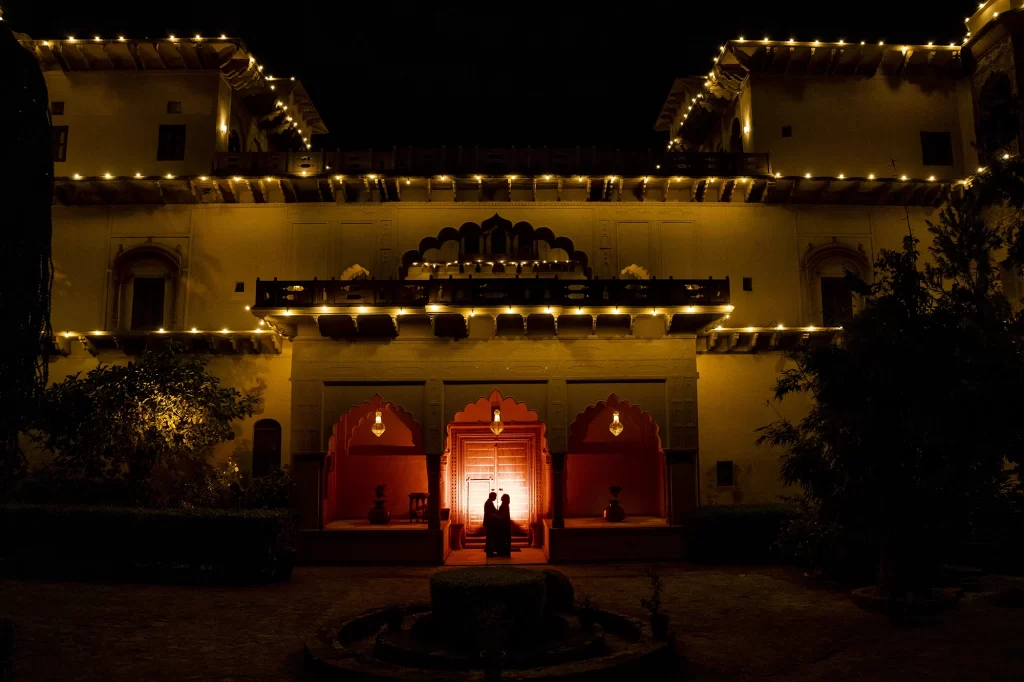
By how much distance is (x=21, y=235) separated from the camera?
5641mm

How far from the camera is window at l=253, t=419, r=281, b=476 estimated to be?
1864 centimetres

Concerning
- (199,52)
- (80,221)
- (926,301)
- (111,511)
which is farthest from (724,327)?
(80,221)

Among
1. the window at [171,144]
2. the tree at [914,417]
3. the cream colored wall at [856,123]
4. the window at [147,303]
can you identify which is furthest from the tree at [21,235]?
Result: the cream colored wall at [856,123]

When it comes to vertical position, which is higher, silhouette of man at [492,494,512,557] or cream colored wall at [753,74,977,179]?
cream colored wall at [753,74,977,179]

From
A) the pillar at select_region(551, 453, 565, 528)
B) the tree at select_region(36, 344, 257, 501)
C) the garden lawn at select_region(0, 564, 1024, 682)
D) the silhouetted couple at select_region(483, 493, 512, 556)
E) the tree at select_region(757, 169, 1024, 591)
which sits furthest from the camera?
the silhouetted couple at select_region(483, 493, 512, 556)

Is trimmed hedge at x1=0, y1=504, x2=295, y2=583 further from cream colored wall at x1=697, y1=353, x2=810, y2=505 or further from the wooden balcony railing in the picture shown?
cream colored wall at x1=697, y1=353, x2=810, y2=505

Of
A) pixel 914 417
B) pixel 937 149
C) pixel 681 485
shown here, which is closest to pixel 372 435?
pixel 681 485

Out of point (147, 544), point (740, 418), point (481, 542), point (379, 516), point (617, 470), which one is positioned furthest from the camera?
point (617, 470)

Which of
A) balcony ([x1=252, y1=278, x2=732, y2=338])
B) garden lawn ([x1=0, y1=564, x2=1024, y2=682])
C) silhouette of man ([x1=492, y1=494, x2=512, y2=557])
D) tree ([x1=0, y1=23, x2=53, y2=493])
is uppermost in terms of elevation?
balcony ([x1=252, y1=278, x2=732, y2=338])

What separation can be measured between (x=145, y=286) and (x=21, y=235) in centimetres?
1478

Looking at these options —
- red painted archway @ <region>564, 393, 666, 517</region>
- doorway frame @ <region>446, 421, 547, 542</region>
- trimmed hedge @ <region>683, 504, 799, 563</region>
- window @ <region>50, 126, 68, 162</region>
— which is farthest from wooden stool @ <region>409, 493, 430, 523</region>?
window @ <region>50, 126, 68, 162</region>

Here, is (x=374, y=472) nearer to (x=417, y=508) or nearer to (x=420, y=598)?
(x=417, y=508)

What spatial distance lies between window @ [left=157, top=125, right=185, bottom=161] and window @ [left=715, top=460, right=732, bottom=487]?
16.0 m

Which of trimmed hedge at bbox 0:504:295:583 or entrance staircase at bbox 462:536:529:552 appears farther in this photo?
entrance staircase at bbox 462:536:529:552
